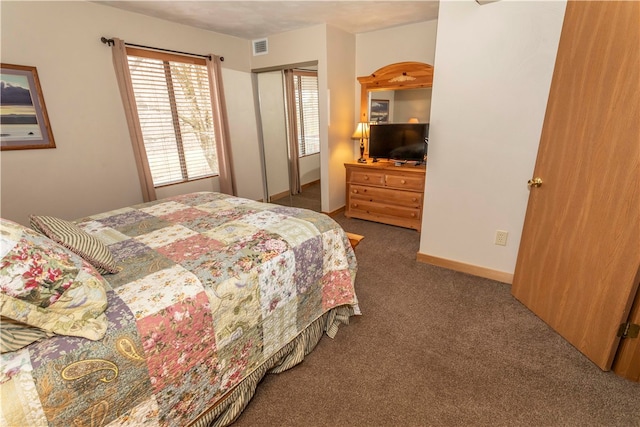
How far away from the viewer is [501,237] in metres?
2.43

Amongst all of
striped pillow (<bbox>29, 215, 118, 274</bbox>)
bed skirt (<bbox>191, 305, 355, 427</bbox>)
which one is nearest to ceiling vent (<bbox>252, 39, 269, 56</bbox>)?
striped pillow (<bbox>29, 215, 118, 274</bbox>)

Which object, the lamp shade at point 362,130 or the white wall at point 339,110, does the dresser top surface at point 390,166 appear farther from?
the lamp shade at point 362,130

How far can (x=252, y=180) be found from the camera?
14.3 feet

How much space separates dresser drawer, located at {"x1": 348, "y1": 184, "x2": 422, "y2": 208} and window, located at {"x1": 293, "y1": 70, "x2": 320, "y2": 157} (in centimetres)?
77

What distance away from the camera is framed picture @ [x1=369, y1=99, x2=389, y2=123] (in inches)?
152

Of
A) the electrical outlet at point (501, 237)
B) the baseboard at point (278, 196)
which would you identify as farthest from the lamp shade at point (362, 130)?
the electrical outlet at point (501, 237)

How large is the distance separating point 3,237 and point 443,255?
9.23 ft

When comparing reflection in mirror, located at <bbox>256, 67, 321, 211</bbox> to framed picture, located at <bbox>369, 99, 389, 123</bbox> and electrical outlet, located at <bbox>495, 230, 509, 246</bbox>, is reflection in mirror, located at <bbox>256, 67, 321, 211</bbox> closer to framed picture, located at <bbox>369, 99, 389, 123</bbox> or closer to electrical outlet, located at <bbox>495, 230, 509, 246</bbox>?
framed picture, located at <bbox>369, 99, 389, 123</bbox>

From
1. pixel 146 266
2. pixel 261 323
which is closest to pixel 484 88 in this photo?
pixel 261 323

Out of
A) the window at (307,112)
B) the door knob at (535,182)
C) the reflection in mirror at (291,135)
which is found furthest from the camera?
the reflection in mirror at (291,135)

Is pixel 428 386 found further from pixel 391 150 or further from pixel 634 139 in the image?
pixel 391 150

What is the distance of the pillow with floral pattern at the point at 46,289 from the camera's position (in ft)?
2.91

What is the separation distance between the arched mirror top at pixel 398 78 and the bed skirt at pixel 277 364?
2.83 m

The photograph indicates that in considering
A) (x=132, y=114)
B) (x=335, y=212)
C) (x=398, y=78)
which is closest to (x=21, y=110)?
(x=132, y=114)
